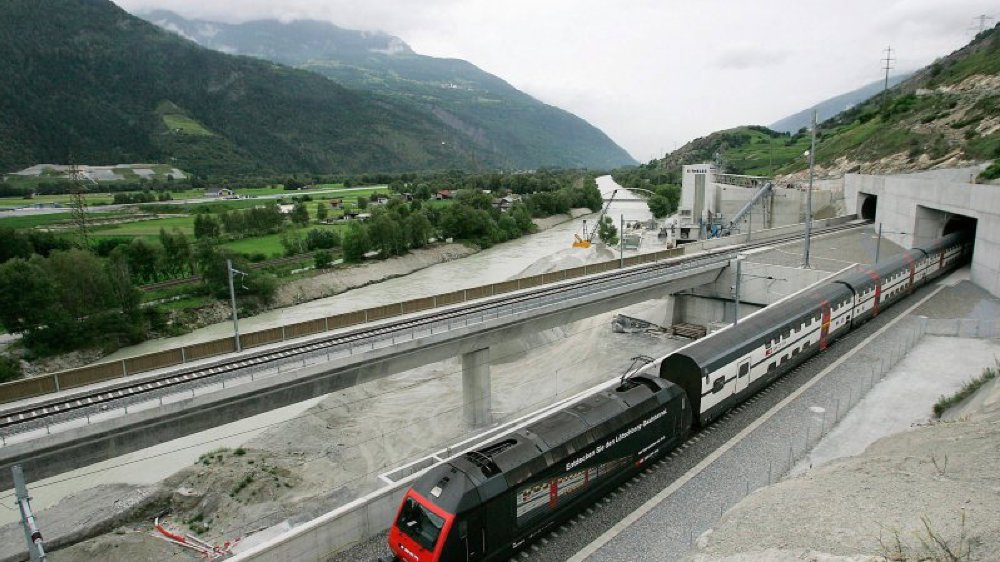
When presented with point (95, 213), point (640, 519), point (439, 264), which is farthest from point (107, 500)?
point (95, 213)

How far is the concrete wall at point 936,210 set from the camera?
3625 centimetres

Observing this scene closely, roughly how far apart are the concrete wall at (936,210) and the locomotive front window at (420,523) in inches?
1600

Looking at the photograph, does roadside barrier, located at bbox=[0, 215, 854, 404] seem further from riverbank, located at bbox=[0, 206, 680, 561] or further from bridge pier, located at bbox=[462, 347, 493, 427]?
bridge pier, located at bbox=[462, 347, 493, 427]

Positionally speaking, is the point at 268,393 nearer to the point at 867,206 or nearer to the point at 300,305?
the point at 300,305

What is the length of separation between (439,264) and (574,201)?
2722 inches

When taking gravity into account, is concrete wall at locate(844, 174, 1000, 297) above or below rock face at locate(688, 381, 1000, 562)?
above

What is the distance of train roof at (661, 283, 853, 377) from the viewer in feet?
64.8

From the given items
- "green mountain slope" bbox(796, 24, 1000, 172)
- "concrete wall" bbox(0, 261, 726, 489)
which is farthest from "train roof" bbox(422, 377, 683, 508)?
"green mountain slope" bbox(796, 24, 1000, 172)

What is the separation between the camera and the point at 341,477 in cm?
2606

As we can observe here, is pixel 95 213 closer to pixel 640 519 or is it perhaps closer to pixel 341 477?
pixel 341 477

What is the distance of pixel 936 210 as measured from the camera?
47.8 meters

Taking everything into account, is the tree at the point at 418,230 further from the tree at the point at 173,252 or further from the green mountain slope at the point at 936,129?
the green mountain slope at the point at 936,129

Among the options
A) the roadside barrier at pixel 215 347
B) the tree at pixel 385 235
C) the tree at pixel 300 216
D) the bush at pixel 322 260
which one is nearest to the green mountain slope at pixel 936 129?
the roadside barrier at pixel 215 347

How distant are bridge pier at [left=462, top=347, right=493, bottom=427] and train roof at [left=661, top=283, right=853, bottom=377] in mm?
11976
